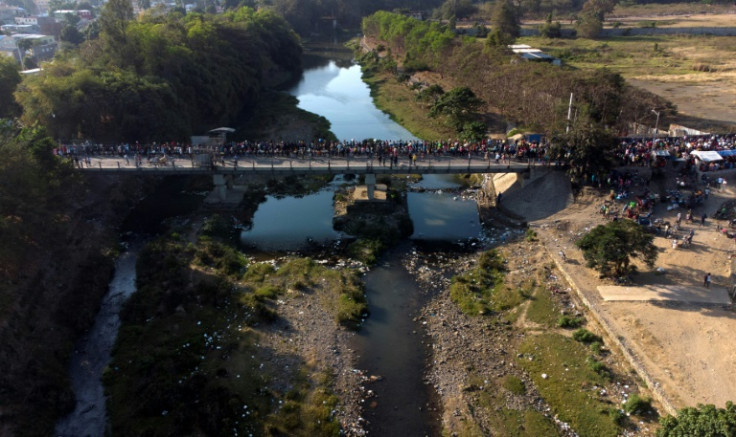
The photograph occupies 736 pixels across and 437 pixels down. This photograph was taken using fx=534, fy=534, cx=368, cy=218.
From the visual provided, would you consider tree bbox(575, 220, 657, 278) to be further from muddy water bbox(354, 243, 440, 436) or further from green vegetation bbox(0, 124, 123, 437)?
green vegetation bbox(0, 124, 123, 437)

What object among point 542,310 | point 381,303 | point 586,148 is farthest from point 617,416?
point 586,148

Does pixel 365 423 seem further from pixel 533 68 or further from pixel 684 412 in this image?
pixel 533 68

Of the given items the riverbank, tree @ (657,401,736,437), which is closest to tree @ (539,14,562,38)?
the riverbank

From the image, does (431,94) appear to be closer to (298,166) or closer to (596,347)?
(298,166)

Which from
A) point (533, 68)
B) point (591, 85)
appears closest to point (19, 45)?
point (533, 68)

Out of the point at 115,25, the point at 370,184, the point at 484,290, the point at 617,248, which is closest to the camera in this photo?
the point at 617,248

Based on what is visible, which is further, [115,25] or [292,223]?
[115,25]
